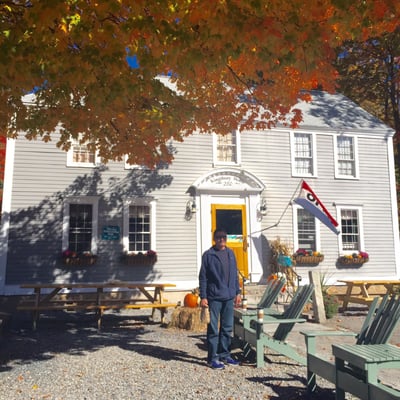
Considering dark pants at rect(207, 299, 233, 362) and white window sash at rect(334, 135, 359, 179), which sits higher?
white window sash at rect(334, 135, 359, 179)

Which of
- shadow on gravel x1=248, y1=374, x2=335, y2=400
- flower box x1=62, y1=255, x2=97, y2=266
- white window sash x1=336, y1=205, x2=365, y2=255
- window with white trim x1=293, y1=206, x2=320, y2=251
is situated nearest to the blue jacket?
shadow on gravel x1=248, y1=374, x2=335, y2=400

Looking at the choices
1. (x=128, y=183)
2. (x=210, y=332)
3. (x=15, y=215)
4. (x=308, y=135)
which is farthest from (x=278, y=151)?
(x=210, y=332)

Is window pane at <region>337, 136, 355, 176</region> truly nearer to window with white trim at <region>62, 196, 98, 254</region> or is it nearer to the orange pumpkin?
the orange pumpkin

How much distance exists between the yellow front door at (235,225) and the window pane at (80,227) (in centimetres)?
372

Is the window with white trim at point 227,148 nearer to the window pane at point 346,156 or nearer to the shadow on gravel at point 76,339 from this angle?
the window pane at point 346,156

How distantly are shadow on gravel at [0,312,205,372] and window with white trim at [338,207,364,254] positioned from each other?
7710 millimetres

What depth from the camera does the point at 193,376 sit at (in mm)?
5484

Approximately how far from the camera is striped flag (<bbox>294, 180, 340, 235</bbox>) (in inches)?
555

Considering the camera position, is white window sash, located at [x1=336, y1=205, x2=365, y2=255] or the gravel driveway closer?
the gravel driveway

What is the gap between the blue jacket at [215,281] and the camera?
236 inches

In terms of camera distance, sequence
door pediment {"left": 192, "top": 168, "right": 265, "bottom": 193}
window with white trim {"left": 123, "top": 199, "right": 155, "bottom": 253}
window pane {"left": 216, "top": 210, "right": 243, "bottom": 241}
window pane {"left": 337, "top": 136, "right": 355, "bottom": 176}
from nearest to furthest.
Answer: window with white trim {"left": 123, "top": 199, "right": 155, "bottom": 253} < door pediment {"left": 192, "top": 168, "right": 265, "bottom": 193} < window pane {"left": 216, "top": 210, "right": 243, "bottom": 241} < window pane {"left": 337, "top": 136, "right": 355, "bottom": 176}

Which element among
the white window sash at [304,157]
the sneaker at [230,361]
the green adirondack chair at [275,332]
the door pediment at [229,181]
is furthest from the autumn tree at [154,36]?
the white window sash at [304,157]

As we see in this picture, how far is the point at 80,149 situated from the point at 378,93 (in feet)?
59.8

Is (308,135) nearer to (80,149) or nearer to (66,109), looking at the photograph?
(80,149)
